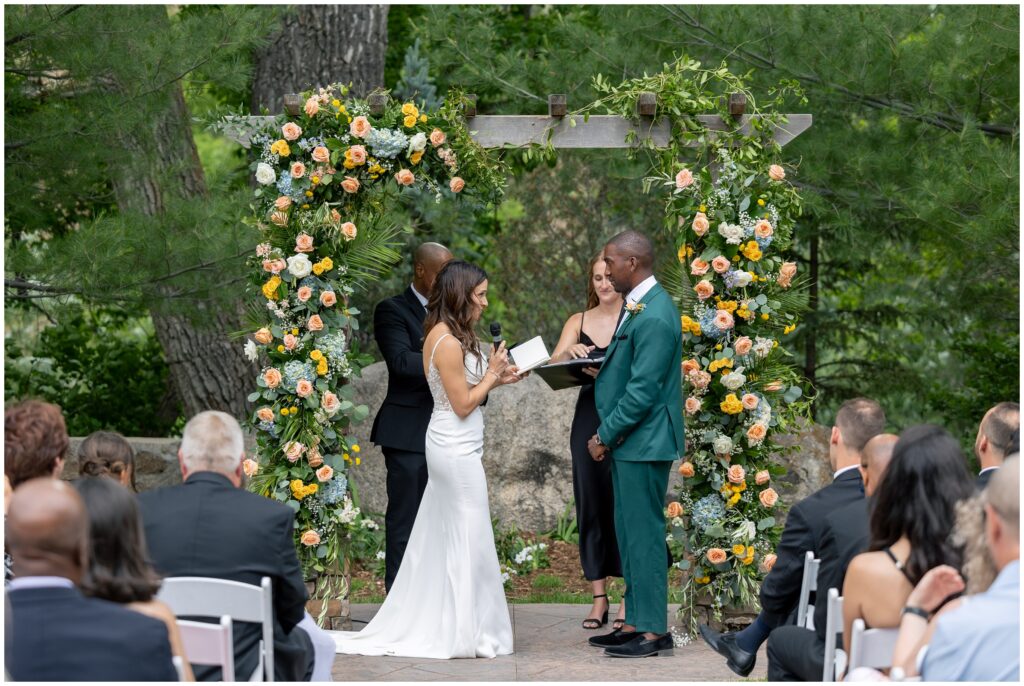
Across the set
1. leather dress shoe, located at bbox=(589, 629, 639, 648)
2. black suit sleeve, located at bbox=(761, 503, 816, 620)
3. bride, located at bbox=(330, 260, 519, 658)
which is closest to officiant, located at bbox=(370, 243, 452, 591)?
bride, located at bbox=(330, 260, 519, 658)

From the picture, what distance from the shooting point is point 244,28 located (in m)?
6.80

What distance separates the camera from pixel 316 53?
348 inches

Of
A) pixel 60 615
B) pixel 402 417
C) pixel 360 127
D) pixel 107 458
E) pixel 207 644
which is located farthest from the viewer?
pixel 402 417

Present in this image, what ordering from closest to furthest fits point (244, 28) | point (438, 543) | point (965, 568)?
1. point (965, 568)
2. point (438, 543)
3. point (244, 28)

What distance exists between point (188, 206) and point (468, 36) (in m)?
2.75

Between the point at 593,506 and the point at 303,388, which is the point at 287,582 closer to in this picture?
the point at 303,388

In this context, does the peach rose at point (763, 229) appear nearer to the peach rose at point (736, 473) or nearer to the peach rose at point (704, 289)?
the peach rose at point (704, 289)

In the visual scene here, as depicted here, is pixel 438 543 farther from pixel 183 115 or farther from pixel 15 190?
pixel 183 115

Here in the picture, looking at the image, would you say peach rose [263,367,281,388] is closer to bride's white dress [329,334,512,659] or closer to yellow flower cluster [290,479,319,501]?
yellow flower cluster [290,479,319,501]

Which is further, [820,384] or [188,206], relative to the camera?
[820,384]

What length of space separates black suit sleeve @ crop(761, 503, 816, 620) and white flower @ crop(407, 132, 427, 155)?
8.81 feet

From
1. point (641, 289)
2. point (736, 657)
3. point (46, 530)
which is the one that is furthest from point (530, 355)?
point (46, 530)

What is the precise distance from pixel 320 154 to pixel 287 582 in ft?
8.82

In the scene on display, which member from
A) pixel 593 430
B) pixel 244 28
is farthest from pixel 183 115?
pixel 593 430
